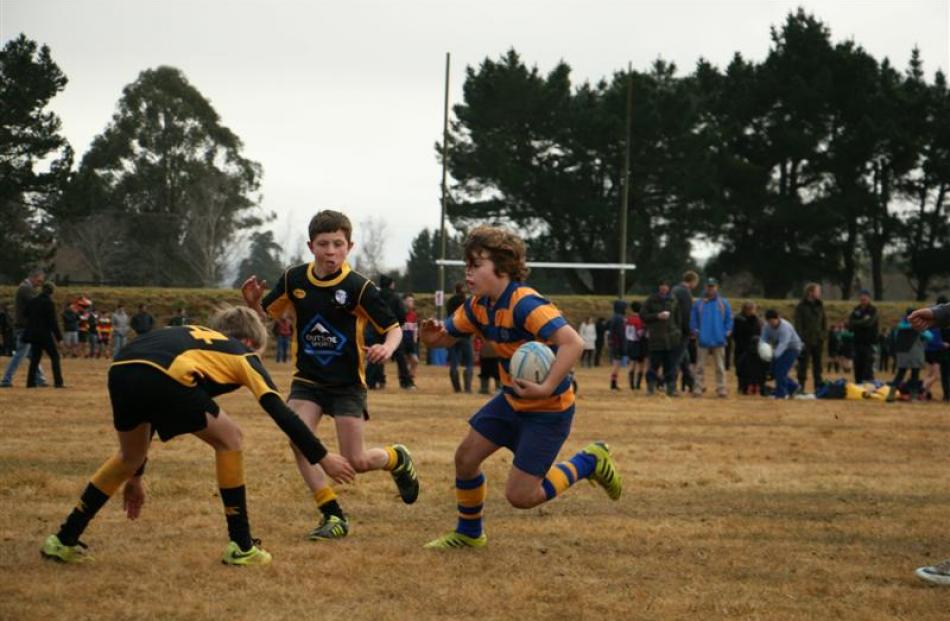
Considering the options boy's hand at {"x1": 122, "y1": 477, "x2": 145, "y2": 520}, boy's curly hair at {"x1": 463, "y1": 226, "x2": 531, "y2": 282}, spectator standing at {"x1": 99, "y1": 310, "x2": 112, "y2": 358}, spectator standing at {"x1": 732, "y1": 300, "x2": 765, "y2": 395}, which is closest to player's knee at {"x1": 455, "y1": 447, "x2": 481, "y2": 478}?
boy's curly hair at {"x1": 463, "y1": 226, "x2": 531, "y2": 282}

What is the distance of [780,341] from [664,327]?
218 centimetres

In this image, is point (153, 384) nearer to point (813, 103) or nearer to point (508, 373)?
point (508, 373)

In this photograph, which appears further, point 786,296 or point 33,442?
point 786,296

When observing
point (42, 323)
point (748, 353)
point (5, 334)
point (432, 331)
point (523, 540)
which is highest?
point (432, 331)

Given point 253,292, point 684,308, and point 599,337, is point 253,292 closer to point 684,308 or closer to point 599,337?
point 684,308

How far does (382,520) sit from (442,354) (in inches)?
1177

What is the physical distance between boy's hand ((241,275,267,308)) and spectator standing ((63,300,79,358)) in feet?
99.6

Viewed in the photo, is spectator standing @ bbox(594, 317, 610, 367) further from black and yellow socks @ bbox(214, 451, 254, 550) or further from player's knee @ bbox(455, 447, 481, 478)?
black and yellow socks @ bbox(214, 451, 254, 550)

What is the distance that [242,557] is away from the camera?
21.8ft

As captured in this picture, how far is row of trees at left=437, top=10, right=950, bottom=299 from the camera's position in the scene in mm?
62156

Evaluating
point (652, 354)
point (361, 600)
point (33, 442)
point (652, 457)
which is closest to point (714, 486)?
point (652, 457)

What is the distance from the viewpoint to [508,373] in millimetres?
7051

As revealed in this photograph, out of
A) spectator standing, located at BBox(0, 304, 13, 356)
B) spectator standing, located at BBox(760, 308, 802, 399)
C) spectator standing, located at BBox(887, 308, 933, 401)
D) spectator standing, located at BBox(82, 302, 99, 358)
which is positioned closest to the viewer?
spectator standing, located at BBox(760, 308, 802, 399)

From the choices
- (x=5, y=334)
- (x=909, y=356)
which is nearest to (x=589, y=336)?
(x=5, y=334)
